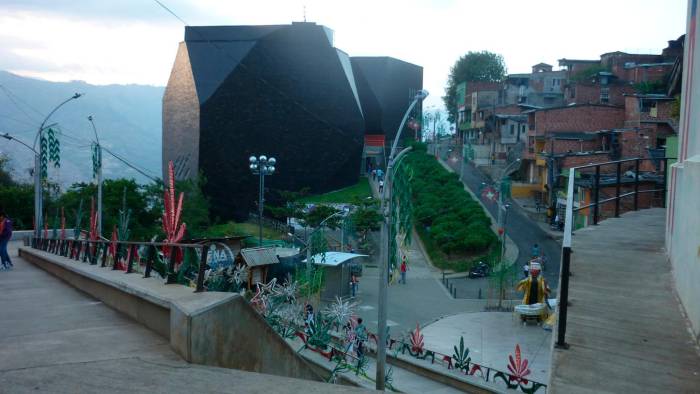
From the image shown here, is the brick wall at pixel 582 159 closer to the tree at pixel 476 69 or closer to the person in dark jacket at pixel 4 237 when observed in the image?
the person in dark jacket at pixel 4 237

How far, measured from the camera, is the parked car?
1172 inches

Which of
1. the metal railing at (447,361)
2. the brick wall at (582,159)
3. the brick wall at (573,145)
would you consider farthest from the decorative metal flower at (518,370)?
the brick wall at (573,145)

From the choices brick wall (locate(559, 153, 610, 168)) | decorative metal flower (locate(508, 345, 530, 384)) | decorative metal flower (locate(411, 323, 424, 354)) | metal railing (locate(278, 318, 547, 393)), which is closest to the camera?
metal railing (locate(278, 318, 547, 393))

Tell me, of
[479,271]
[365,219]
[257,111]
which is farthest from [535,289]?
[257,111]

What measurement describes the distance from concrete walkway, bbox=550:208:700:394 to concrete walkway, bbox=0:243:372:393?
1.54m

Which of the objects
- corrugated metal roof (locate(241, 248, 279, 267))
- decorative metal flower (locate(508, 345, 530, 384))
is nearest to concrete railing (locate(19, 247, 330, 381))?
decorative metal flower (locate(508, 345, 530, 384))

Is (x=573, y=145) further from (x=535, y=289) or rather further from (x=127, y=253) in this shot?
(x=127, y=253)

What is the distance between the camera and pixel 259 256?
22000mm

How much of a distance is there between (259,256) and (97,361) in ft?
56.0

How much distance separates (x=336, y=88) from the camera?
49438mm

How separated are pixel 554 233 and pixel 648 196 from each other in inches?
615

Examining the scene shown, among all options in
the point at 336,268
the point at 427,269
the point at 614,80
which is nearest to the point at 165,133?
the point at 427,269

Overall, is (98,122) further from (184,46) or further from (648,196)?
(648,196)

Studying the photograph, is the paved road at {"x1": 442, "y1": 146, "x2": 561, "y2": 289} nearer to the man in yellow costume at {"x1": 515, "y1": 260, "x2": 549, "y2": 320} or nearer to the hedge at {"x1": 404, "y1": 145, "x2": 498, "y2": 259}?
the hedge at {"x1": 404, "y1": 145, "x2": 498, "y2": 259}
